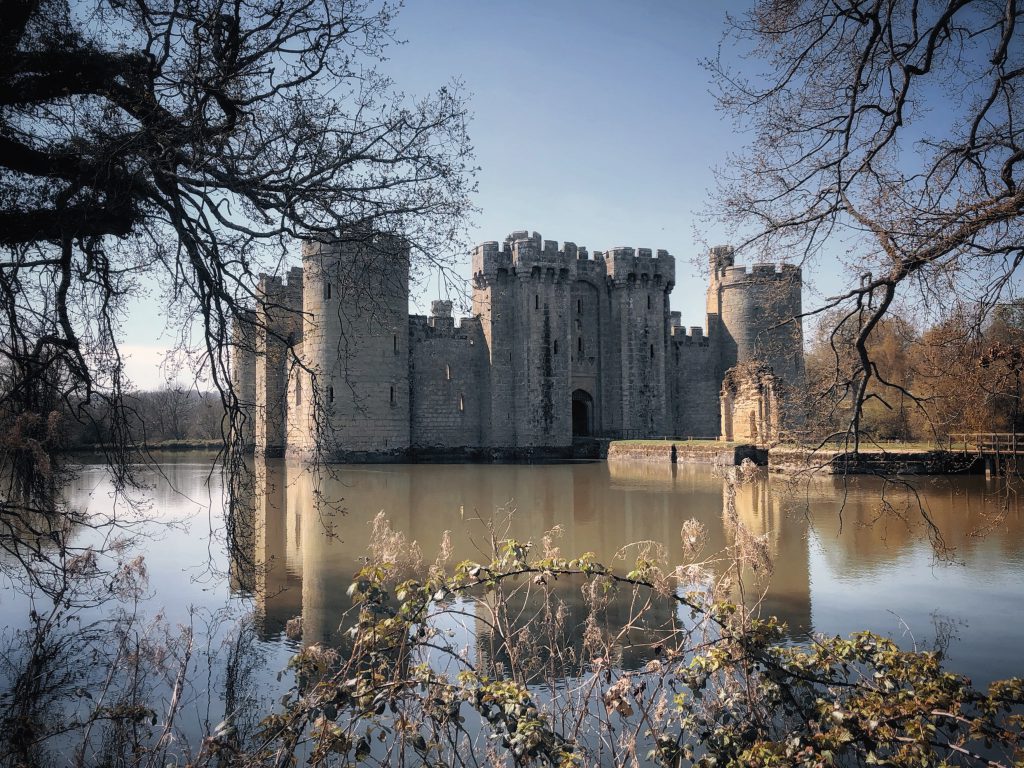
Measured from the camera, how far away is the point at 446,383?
24.6m

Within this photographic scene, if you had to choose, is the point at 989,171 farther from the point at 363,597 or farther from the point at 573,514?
the point at 573,514

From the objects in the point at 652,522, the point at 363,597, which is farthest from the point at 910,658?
the point at 652,522

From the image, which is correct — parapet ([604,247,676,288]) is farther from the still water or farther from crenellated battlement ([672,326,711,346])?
the still water

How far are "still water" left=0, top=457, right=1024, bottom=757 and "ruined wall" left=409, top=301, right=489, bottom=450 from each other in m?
9.57

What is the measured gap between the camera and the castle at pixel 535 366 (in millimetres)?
21484

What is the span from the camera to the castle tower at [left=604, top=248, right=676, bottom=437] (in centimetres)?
2623

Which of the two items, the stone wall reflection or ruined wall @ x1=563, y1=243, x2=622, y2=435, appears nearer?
the stone wall reflection

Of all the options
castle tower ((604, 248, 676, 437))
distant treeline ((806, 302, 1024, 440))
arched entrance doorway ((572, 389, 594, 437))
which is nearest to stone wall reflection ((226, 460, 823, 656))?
distant treeline ((806, 302, 1024, 440))

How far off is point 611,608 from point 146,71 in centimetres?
438

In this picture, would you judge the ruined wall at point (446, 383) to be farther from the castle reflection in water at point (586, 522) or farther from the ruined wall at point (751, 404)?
the ruined wall at point (751, 404)

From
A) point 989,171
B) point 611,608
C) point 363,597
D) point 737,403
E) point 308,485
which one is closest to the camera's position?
point 363,597

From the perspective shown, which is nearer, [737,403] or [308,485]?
[308,485]

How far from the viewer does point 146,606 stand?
5336 millimetres

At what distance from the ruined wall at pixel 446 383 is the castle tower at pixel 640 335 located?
5115mm
